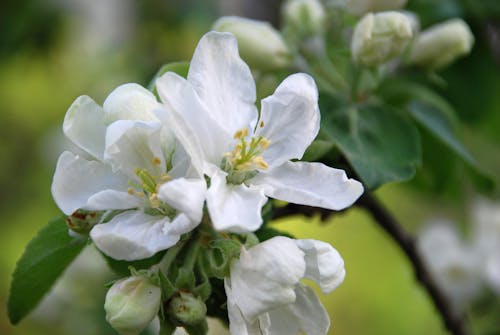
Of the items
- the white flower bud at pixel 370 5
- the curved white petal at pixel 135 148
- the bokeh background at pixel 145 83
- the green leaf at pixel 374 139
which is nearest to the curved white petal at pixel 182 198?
the curved white petal at pixel 135 148


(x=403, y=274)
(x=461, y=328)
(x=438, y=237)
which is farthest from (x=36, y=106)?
(x=461, y=328)

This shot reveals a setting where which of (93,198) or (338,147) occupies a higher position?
(93,198)

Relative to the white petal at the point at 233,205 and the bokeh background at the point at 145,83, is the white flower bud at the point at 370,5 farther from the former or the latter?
the white petal at the point at 233,205

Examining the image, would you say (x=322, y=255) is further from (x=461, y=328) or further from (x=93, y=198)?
(x=461, y=328)

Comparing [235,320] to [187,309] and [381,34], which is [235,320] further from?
[381,34]

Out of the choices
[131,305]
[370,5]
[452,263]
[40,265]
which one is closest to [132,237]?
[131,305]

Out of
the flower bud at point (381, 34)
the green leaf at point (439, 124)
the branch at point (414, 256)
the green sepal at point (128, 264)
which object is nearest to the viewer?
the green sepal at point (128, 264)

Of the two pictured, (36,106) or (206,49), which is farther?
(36,106)
